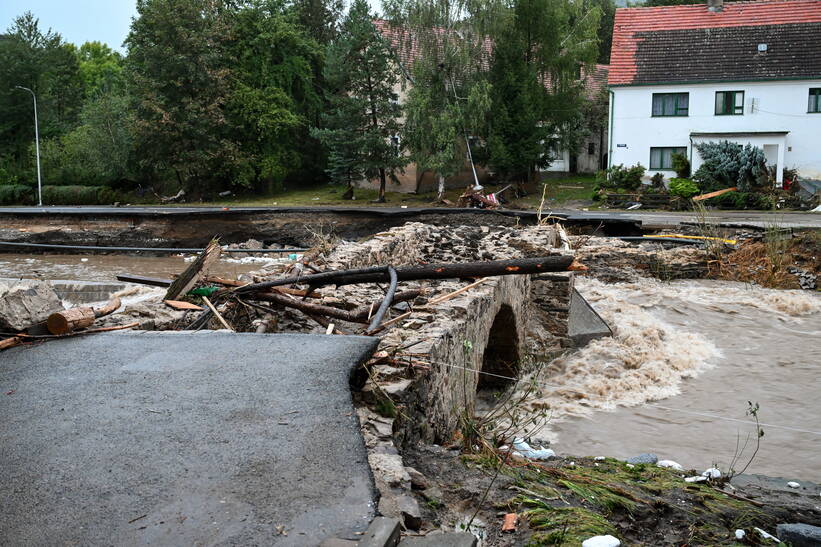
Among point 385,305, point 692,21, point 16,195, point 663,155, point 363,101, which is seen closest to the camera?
point 385,305

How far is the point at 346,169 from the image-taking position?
3397cm

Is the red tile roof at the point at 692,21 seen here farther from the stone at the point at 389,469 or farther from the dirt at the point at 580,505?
the stone at the point at 389,469

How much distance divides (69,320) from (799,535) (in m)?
5.67

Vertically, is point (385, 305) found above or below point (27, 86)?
below

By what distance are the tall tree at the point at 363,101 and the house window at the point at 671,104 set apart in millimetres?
11191

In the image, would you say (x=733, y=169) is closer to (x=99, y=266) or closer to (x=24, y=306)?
(x=99, y=266)

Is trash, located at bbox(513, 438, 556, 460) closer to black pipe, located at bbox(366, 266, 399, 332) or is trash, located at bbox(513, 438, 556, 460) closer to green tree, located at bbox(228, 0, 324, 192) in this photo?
black pipe, located at bbox(366, 266, 399, 332)

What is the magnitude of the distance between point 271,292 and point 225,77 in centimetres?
3335

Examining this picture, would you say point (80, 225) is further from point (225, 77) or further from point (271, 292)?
point (271, 292)

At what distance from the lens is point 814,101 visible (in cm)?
3092

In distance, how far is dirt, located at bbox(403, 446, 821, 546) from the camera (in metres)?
4.18

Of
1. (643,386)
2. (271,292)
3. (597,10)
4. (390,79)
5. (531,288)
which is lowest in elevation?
(643,386)

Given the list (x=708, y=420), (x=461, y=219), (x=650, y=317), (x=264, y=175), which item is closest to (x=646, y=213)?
(x=461, y=219)

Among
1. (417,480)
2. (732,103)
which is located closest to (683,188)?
(732,103)
